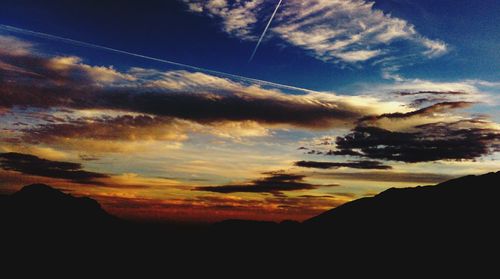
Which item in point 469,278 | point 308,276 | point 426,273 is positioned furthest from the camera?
point 308,276

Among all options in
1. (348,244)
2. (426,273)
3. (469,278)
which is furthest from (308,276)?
(469,278)

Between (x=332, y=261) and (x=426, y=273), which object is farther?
(x=332, y=261)

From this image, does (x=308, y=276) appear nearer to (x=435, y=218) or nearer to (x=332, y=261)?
(x=332, y=261)

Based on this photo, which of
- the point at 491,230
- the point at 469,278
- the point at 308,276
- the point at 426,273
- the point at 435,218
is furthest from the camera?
the point at 435,218

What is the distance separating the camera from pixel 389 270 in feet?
520

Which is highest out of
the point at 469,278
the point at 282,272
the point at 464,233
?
the point at 464,233

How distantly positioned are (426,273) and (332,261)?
153 ft

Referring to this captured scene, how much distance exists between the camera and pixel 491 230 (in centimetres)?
15588

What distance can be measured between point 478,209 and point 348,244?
58.1 meters

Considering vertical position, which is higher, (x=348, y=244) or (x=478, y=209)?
(x=478, y=209)

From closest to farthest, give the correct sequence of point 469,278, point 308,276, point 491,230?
point 469,278, point 491,230, point 308,276

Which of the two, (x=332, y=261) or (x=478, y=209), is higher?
(x=478, y=209)

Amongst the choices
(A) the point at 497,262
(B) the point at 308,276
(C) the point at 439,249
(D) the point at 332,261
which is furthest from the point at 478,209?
(B) the point at 308,276

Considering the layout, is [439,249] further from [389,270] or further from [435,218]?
[435,218]
